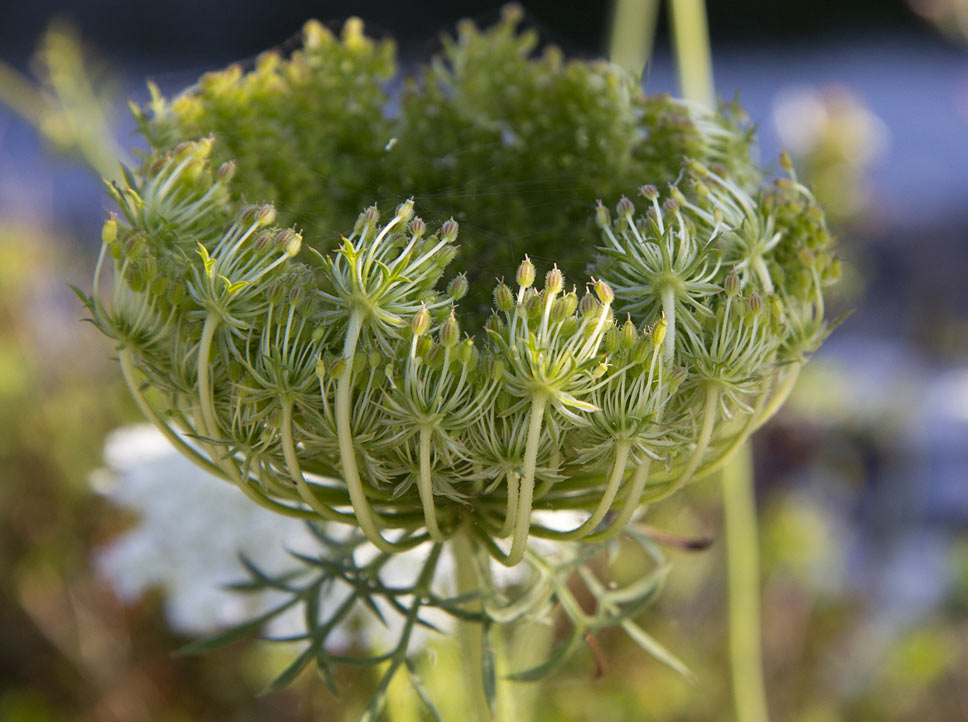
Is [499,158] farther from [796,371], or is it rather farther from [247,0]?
[247,0]

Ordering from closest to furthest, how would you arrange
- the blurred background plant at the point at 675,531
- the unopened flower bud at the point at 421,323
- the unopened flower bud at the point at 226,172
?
the unopened flower bud at the point at 421,323
the unopened flower bud at the point at 226,172
the blurred background plant at the point at 675,531

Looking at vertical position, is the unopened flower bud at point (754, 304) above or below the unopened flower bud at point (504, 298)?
above

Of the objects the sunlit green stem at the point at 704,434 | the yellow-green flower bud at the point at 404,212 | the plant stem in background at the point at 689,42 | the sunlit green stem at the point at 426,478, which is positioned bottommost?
the sunlit green stem at the point at 426,478

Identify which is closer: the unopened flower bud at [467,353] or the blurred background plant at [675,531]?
the unopened flower bud at [467,353]

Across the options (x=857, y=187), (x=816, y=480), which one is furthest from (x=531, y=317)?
(x=816, y=480)

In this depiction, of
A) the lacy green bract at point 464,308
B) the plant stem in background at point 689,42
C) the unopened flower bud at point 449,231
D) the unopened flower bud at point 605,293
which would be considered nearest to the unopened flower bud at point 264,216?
the lacy green bract at point 464,308

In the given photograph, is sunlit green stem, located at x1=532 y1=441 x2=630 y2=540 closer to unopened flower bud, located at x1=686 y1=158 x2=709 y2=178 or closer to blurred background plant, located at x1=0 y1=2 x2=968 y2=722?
unopened flower bud, located at x1=686 y1=158 x2=709 y2=178

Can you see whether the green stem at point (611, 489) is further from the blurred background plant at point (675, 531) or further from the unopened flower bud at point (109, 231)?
the blurred background plant at point (675, 531)
